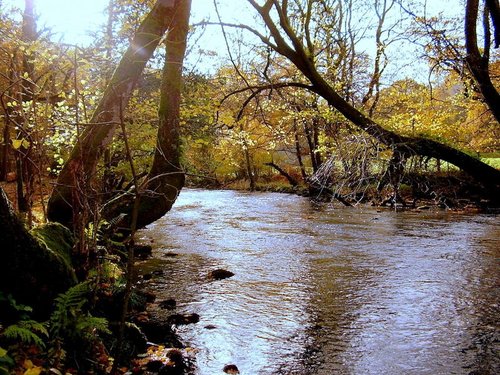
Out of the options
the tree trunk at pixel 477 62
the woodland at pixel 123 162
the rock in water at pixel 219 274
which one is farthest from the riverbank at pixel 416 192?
the rock in water at pixel 219 274

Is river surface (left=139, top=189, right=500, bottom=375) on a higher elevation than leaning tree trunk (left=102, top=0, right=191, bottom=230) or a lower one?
lower

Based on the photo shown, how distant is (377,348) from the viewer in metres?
4.99

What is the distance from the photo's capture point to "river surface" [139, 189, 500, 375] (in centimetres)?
478

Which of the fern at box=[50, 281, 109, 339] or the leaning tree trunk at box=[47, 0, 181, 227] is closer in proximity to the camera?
the fern at box=[50, 281, 109, 339]

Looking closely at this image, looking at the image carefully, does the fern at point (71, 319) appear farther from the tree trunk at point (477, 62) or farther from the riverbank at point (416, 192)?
the tree trunk at point (477, 62)

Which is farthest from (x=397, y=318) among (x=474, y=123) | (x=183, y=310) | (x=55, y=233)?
(x=474, y=123)

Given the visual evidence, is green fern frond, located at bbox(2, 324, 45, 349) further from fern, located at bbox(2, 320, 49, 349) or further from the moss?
the moss

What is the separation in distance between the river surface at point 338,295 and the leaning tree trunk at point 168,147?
4.16ft

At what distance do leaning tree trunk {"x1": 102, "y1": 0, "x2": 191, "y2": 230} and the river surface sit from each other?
1.27 metres

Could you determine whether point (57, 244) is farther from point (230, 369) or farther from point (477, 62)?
point (477, 62)

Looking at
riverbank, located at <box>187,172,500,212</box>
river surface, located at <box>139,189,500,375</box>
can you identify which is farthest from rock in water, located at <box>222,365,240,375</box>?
riverbank, located at <box>187,172,500,212</box>

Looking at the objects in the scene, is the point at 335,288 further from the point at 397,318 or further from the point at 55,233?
the point at 55,233

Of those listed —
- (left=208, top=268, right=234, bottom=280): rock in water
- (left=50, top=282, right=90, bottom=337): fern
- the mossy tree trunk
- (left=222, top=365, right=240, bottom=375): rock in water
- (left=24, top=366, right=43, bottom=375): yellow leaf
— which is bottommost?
(left=222, top=365, right=240, bottom=375): rock in water

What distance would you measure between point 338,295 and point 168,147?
4.20 meters
